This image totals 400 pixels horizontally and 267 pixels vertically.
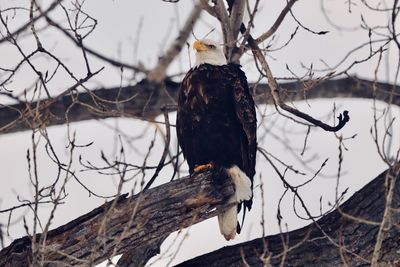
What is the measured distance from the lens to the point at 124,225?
441 cm

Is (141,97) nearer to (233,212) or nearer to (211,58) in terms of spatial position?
(211,58)

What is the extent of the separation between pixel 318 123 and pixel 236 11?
1.11 meters

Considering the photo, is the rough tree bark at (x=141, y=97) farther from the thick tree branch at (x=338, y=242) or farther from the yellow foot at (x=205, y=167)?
the thick tree branch at (x=338, y=242)

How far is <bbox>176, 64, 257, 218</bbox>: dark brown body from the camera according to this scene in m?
5.62

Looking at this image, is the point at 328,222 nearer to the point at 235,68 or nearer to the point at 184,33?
the point at 235,68

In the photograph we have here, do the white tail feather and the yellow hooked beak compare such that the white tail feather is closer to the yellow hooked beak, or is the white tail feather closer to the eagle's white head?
the eagle's white head

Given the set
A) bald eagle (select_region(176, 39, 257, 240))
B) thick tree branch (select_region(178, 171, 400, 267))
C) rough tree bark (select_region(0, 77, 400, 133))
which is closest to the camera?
thick tree branch (select_region(178, 171, 400, 267))

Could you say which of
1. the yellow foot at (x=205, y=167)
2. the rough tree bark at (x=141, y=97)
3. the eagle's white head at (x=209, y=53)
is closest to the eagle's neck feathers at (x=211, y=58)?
the eagle's white head at (x=209, y=53)

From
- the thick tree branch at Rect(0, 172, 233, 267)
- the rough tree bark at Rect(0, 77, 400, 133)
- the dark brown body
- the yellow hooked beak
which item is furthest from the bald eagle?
the rough tree bark at Rect(0, 77, 400, 133)

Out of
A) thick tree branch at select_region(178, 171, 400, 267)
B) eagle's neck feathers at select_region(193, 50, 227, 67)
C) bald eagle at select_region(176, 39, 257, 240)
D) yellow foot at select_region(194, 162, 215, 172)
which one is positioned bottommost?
thick tree branch at select_region(178, 171, 400, 267)

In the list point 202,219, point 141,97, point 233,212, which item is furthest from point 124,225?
point 141,97

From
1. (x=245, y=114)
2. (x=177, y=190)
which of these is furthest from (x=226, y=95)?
(x=177, y=190)

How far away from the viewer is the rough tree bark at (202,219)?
14.4 ft

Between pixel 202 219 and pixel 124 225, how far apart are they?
582 mm
